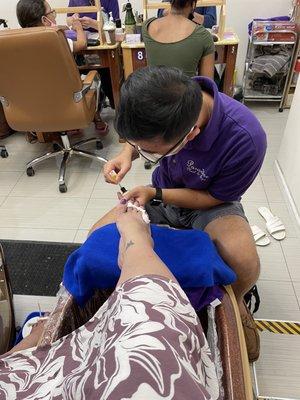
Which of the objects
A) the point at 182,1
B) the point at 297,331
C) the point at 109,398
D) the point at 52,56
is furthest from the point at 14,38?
the point at 297,331

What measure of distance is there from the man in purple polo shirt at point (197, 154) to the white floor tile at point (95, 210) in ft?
2.47

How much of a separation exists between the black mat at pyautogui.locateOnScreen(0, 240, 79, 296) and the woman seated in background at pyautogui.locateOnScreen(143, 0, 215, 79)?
1.39 metres

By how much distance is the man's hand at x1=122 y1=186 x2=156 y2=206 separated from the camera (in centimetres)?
108

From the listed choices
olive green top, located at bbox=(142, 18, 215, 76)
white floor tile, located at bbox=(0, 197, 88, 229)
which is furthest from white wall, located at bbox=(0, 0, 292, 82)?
white floor tile, located at bbox=(0, 197, 88, 229)

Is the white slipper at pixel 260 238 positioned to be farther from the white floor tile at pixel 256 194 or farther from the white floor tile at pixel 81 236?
the white floor tile at pixel 81 236

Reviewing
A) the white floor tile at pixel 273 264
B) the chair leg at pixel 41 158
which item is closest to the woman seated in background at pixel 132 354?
the white floor tile at pixel 273 264

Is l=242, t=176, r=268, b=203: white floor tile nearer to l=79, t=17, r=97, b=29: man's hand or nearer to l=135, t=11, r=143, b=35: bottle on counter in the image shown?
l=135, t=11, r=143, b=35: bottle on counter

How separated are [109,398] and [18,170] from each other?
2402mm

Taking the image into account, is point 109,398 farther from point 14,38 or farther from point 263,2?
point 263,2

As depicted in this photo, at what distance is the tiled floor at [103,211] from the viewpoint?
4.40ft

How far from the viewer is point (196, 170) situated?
3.63 feet

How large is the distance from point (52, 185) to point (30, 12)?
1.21 metres

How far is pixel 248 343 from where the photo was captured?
1170mm

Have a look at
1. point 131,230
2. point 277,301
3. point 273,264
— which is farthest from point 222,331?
point 273,264
